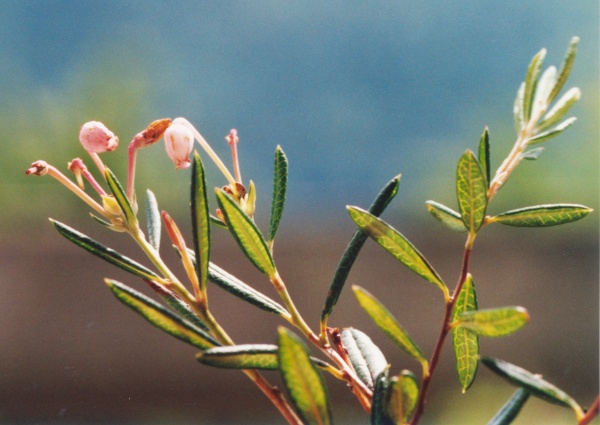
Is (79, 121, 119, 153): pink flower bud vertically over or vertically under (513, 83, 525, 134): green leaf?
under

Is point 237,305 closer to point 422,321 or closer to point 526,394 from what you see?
point 422,321

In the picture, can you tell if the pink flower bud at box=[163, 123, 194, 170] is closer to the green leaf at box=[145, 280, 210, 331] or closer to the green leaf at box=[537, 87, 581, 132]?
the green leaf at box=[145, 280, 210, 331]

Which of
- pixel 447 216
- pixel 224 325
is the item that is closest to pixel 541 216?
pixel 447 216

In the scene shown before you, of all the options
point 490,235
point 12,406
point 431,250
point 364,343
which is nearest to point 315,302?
point 431,250

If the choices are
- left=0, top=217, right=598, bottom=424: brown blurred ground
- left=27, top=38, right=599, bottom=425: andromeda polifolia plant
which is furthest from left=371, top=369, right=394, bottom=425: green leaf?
left=0, top=217, right=598, bottom=424: brown blurred ground

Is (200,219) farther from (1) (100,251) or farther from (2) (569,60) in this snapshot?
(2) (569,60)

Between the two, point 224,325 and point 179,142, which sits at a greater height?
point 179,142

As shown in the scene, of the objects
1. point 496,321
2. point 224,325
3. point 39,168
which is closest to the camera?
Answer: point 496,321
